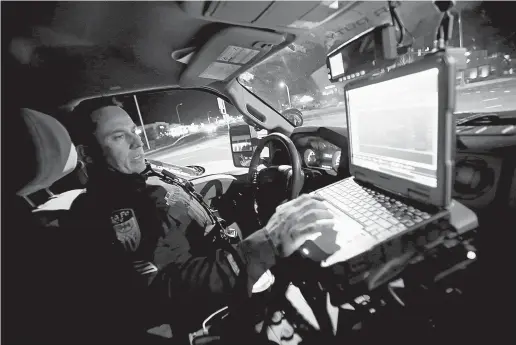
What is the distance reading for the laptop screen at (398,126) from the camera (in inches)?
32.7

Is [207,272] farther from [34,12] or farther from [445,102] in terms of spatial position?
[34,12]

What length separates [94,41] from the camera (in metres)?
1.80

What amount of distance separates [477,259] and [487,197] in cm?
40

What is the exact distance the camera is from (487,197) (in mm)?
1059

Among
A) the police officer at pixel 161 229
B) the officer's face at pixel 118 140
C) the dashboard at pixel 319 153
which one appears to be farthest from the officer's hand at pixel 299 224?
the officer's face at pixel 118 140

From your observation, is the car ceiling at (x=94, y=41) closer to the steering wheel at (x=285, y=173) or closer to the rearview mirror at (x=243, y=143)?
the steering wheel at (x=285, y=173)

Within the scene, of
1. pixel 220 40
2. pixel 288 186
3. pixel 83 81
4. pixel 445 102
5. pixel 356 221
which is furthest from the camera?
pixel 83 81

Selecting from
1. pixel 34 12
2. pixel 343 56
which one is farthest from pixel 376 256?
pixel 34 12

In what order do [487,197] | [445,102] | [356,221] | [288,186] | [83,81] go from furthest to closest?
[83,81] → [288,186] → [487,197] → [356,221] → [445,102]

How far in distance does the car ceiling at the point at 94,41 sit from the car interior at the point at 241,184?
0.04 feet

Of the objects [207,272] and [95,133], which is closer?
[207,272]

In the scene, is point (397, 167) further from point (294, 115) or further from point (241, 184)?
point (294, 115)

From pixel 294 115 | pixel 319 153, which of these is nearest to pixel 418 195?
pixel 319 153

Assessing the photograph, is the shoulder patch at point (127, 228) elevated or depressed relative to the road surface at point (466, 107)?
elevated
